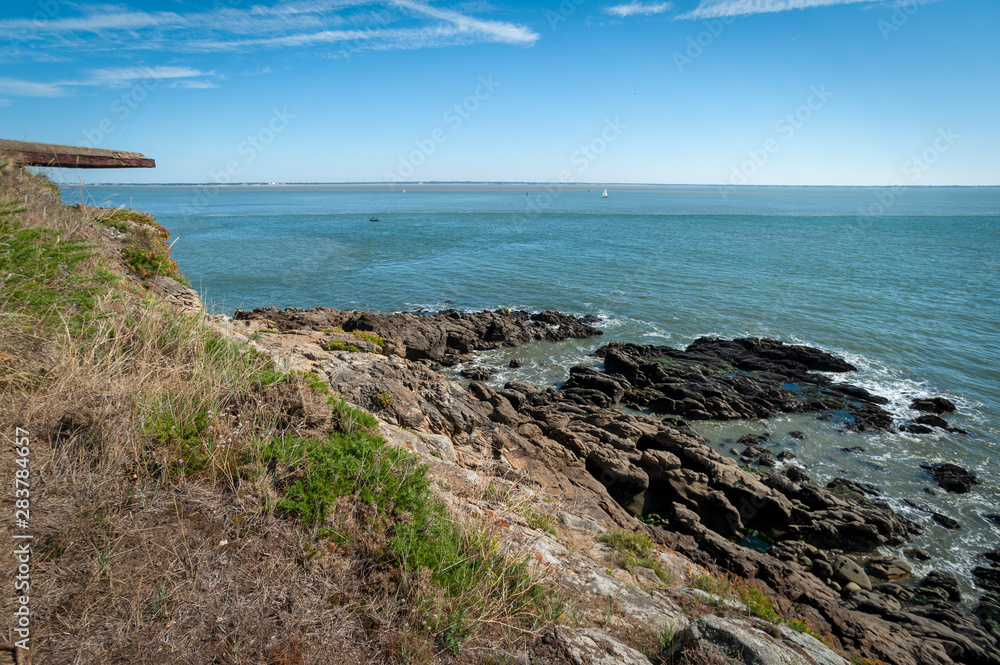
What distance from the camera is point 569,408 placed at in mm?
16281

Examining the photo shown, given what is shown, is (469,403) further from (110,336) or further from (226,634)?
(226,634)

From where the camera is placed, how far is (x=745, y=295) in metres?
32.6

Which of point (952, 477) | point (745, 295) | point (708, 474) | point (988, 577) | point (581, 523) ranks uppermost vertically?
point (745, 295)

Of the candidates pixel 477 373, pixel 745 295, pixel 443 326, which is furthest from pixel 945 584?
pixel 745 295

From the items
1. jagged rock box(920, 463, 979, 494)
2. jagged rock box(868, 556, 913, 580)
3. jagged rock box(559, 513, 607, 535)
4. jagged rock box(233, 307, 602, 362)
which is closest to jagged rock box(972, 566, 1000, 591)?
jagged rock box(868, 556, 913, 580)

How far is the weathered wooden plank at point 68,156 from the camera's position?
10.1 meters

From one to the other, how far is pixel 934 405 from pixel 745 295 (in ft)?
54.9

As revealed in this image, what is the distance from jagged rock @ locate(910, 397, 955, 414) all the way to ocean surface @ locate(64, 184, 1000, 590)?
1.53 ft

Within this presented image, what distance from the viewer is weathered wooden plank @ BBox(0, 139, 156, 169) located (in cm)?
1010

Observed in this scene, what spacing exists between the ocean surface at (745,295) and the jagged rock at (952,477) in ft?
0.90

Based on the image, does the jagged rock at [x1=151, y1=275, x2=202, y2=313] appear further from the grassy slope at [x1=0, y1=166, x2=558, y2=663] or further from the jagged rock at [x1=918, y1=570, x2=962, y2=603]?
the jagged rock at [x1=918, y1=570, x2=962, y2=603]

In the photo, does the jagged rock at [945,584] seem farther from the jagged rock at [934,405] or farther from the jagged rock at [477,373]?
the jagged rock at [477,373]

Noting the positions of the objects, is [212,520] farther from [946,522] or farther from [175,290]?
[946,522]

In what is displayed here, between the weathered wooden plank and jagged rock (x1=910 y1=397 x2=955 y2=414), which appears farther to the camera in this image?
jagged rock (x1=910 y1=397 x2=955 y2=414)
